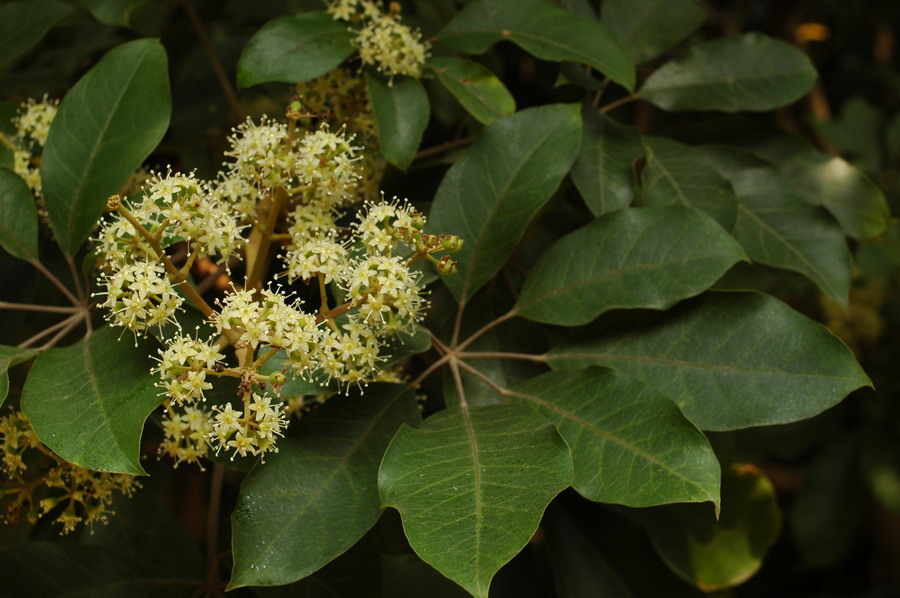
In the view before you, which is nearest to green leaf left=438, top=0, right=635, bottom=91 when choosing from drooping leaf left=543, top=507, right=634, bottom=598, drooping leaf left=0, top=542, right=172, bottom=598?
drooping leaf left=543, top=507, right=634, bottom=598

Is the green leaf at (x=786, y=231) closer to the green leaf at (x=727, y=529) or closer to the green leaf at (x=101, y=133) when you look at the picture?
the green leaf at (x=727, y=529)

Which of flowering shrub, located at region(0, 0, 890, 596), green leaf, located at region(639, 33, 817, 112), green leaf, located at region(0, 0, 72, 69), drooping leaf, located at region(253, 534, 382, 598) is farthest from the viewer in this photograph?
green leaf, located at region(639, 33, 817, 112)

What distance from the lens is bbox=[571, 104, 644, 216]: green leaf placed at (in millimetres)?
1092

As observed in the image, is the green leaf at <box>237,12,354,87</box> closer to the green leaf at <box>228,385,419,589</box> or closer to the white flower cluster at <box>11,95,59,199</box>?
the white flower cluster at <box>11,95,59,199</box>

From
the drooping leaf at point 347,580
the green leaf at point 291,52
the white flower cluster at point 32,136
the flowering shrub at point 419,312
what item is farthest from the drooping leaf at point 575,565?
the white flower cluster at point 32,136

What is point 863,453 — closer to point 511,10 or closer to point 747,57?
point 747,57

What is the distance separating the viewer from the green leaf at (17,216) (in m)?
1.01

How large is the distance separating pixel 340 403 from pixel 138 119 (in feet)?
1.41

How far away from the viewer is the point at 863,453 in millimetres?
2029

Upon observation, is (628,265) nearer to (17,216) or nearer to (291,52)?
(291,52)

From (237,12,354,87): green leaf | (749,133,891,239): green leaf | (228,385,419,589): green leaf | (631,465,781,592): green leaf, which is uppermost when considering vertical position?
(237,12,354,87): green leaf

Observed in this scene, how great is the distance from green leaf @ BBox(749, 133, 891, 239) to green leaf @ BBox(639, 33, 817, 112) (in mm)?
95

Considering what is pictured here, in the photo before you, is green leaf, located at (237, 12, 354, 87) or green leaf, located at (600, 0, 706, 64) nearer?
green leaf, located at (237, 12, 354, 87)

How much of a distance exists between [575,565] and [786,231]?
0.59 m
